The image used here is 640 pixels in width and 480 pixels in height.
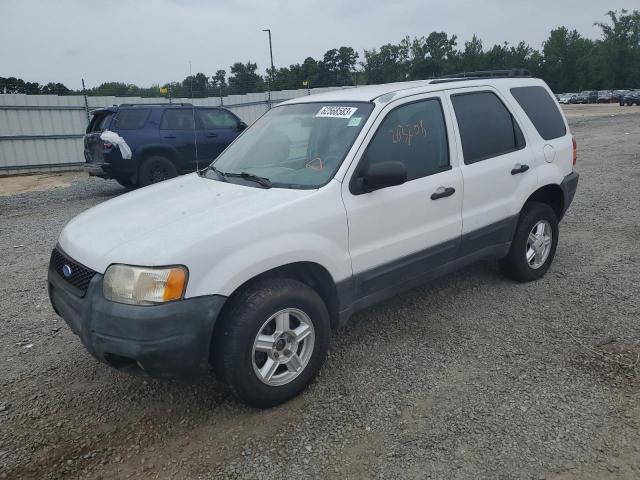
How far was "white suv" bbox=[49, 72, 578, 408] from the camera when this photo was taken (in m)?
2.66

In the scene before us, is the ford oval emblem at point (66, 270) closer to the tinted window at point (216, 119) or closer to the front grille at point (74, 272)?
the front grille at point (74, 272)

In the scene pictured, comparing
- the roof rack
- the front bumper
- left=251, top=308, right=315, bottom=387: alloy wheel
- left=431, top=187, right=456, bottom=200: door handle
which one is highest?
the roof rack

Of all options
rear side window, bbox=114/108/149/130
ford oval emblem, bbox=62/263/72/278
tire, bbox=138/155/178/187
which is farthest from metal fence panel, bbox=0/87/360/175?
ford oval emblem, bbox=62/263/72/278

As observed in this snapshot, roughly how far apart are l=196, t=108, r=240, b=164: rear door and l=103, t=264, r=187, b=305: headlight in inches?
334

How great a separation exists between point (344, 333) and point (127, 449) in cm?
177

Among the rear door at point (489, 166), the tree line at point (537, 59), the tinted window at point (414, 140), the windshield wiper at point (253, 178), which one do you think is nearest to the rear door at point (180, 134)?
the windshield wiper at point (253, 178)

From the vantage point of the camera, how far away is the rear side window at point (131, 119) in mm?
10023

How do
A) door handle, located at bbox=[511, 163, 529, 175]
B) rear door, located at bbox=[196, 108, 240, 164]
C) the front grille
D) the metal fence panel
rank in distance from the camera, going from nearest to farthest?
the front grille, door handle, located at bbox=[511, 163, 529, 175], rear door, located at bbox=[196, 108, 240, 164], the metal fence panel

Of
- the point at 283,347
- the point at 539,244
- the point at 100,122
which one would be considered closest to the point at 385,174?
the point at 283,347

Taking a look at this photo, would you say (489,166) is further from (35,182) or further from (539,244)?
(35,182)

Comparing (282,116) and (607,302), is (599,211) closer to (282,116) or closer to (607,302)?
(607,302)

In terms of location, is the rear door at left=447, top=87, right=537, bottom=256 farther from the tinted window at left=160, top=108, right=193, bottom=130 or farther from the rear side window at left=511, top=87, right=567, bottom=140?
the tinted window at left=160, top=108, right=193, bottom=130

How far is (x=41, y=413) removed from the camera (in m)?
3.13

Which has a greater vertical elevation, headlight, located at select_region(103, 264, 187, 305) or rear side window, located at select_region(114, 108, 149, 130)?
rear side window, located at select_region(114, 108, 149, 130)
